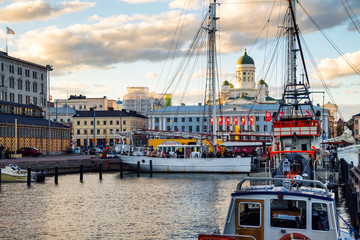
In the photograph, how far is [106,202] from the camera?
41094 millimetres

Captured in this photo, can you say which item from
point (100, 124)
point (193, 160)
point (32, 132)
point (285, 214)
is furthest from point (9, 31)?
point (285, 214)

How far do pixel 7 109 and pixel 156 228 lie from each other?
75250 mm

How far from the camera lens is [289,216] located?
15.5m

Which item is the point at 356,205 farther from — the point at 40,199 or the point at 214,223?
the point at 40,199

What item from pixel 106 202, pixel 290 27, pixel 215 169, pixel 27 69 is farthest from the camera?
pixel 27 69

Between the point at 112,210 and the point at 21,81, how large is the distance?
9383 cm

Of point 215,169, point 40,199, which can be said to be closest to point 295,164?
point 40,199

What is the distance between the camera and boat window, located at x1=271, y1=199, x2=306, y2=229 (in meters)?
15.4

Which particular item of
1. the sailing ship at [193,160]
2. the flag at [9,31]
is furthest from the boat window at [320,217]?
the flag at [9,31]

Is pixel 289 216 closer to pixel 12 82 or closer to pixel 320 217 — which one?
pixel 320 217

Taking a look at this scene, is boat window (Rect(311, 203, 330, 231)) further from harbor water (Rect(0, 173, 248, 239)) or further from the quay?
the quay

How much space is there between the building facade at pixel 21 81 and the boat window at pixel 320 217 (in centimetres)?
10833

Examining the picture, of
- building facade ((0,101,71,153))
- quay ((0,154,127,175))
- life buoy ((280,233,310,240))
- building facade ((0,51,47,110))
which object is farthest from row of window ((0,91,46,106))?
life buoy ((280,233,310,240))

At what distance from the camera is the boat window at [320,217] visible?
15414 millimetres
